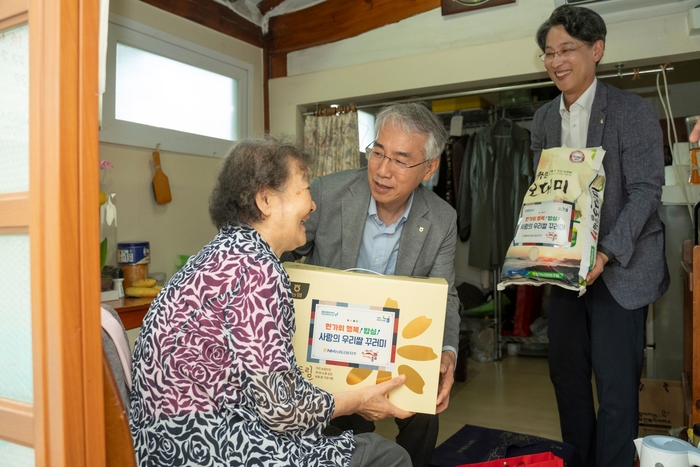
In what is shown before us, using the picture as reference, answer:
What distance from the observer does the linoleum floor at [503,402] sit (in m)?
3.07

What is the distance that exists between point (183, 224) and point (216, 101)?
2.70 feet

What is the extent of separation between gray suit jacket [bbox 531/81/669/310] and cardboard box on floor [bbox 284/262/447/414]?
886 millimetres

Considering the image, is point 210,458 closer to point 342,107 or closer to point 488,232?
point 342,107

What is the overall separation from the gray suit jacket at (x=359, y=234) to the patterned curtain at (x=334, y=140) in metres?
1.79

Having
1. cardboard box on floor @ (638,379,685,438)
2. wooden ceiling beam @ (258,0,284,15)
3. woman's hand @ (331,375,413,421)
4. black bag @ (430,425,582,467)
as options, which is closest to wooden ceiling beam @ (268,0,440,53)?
wooden ceiling beam @ (258,0,284,15)

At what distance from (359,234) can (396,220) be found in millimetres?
157

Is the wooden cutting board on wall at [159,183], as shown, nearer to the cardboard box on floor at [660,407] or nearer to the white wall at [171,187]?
Result: the white wall at [171,187]

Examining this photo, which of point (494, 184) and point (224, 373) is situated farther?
point (494, 184)

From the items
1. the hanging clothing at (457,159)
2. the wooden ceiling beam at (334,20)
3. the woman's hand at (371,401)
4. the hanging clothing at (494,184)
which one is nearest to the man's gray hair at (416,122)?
the woman's hand at (371,401)

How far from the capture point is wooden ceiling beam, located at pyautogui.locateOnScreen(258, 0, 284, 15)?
397cm

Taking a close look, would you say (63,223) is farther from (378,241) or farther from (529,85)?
(529,85)

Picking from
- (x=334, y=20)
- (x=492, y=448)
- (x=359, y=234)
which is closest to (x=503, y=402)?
(x=492, y=448)

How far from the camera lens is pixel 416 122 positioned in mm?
1800

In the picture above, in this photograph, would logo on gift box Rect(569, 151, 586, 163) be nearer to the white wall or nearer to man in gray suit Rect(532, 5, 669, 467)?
man in gray suit Rect(532, 5, 669, 467)
